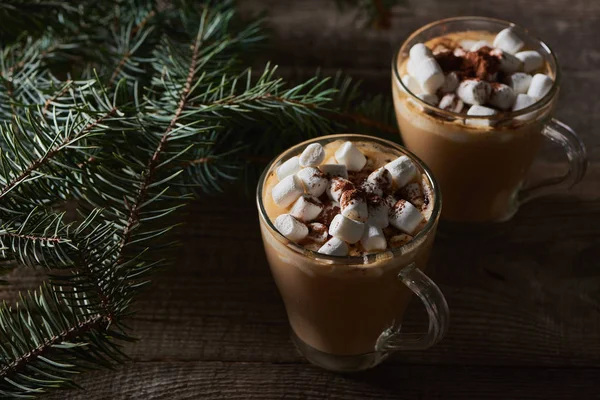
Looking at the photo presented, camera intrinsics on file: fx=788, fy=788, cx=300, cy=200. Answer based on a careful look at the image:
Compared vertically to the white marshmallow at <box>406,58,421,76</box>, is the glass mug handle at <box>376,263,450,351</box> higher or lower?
lower

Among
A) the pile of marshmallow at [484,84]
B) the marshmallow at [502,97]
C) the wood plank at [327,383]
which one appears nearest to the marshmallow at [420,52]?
the pile of marshmallow at [484,84]

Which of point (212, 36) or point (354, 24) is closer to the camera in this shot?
point (212, 36)

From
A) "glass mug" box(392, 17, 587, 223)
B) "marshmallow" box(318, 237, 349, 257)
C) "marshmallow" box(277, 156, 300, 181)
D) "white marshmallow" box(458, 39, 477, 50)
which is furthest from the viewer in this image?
"white marshmallow" box(458, 39, 477, 50)

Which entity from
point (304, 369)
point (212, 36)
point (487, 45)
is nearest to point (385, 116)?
point (487, 45)

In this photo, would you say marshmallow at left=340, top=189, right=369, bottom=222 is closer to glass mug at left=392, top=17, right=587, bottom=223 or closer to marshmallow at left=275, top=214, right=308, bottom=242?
marshmallow at left=275, top=214, right=308, bottom=242

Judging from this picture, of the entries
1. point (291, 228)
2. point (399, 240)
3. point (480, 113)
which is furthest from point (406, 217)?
Result: point (480, 113)

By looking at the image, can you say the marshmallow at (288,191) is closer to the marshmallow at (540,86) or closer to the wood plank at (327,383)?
the wood plank at (327,383)

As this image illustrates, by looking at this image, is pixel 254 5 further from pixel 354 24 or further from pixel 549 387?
pixel 549 387

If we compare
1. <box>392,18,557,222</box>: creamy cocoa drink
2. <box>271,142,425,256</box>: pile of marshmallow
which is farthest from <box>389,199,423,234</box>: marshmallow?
<box>392,18,557,222</box>: creamy cocoa drink
